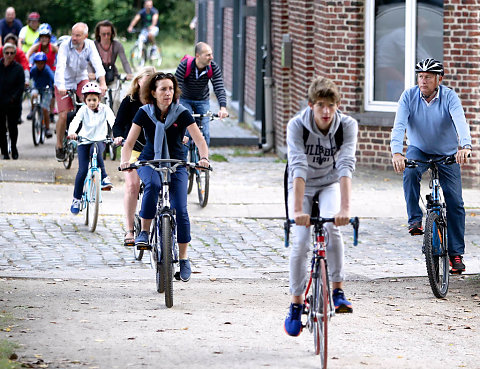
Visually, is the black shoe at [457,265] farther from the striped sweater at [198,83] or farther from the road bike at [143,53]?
the road bike at [143,53]

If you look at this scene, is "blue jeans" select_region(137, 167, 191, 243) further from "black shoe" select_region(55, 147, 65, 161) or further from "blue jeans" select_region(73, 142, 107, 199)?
"black shoe" select_region(55, 147, 65, 161)

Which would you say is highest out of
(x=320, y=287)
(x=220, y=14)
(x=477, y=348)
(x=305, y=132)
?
(x=220, y=14)

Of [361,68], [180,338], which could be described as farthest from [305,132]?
[361,68]

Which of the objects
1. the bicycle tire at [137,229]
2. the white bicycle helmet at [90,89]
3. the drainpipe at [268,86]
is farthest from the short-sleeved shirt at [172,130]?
the drainpipe at [268,86]

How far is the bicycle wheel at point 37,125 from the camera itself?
18.8 m

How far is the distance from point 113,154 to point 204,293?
801 cm

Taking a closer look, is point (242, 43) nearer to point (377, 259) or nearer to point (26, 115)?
point (26, 115)

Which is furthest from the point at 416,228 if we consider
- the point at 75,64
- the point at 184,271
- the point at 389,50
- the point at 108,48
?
the point at 108,48

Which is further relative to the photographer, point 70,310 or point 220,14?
point 220,14

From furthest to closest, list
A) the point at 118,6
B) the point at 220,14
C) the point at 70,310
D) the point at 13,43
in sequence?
1. the point at 118,6
2. the point at 220,14
3. the point at 13,43
4. the point at 70,310

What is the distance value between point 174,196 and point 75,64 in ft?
22.0

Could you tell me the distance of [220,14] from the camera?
28031 millimetres

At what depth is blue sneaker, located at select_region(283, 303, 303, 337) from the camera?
7.18m

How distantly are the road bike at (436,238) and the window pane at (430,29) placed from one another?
20.6 ft
